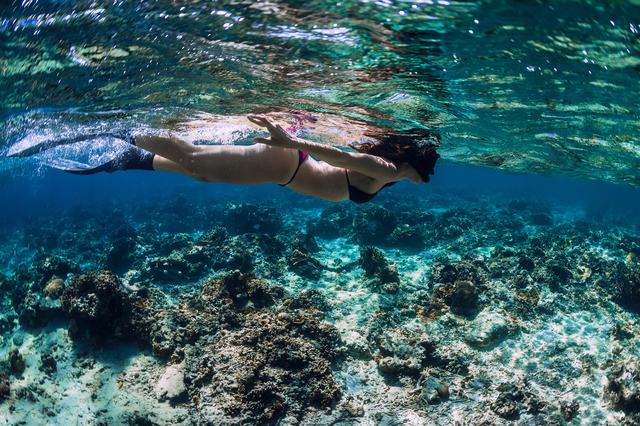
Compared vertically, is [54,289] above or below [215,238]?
above

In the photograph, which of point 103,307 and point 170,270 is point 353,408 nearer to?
point 103,307

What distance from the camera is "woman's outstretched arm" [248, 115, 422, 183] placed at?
269 cm

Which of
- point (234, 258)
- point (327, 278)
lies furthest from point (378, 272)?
point (234, 258)

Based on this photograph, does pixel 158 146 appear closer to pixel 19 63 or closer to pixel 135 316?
pixel 19 63

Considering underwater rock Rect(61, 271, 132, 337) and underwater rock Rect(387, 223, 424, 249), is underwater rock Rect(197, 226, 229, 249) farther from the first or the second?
underwater rock Rect(387, 223, 424, 249)

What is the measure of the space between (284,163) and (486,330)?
7.64m

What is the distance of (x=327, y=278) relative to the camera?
11.5 m

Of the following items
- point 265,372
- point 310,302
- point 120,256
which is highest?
point 265,372

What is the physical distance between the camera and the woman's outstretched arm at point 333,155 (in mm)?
2693

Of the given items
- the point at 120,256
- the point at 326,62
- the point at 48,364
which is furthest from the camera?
the point at 120,256

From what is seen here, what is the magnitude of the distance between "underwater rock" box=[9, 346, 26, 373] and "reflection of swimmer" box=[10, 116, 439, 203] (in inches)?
234

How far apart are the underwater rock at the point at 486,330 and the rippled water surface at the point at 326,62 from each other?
619 centimetres

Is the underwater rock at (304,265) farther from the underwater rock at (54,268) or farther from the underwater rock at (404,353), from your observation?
the underwater rock at (54,268)

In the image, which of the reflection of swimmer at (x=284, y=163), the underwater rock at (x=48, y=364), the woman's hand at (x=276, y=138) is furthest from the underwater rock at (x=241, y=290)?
the woman's hand at (x=276, y=138)
